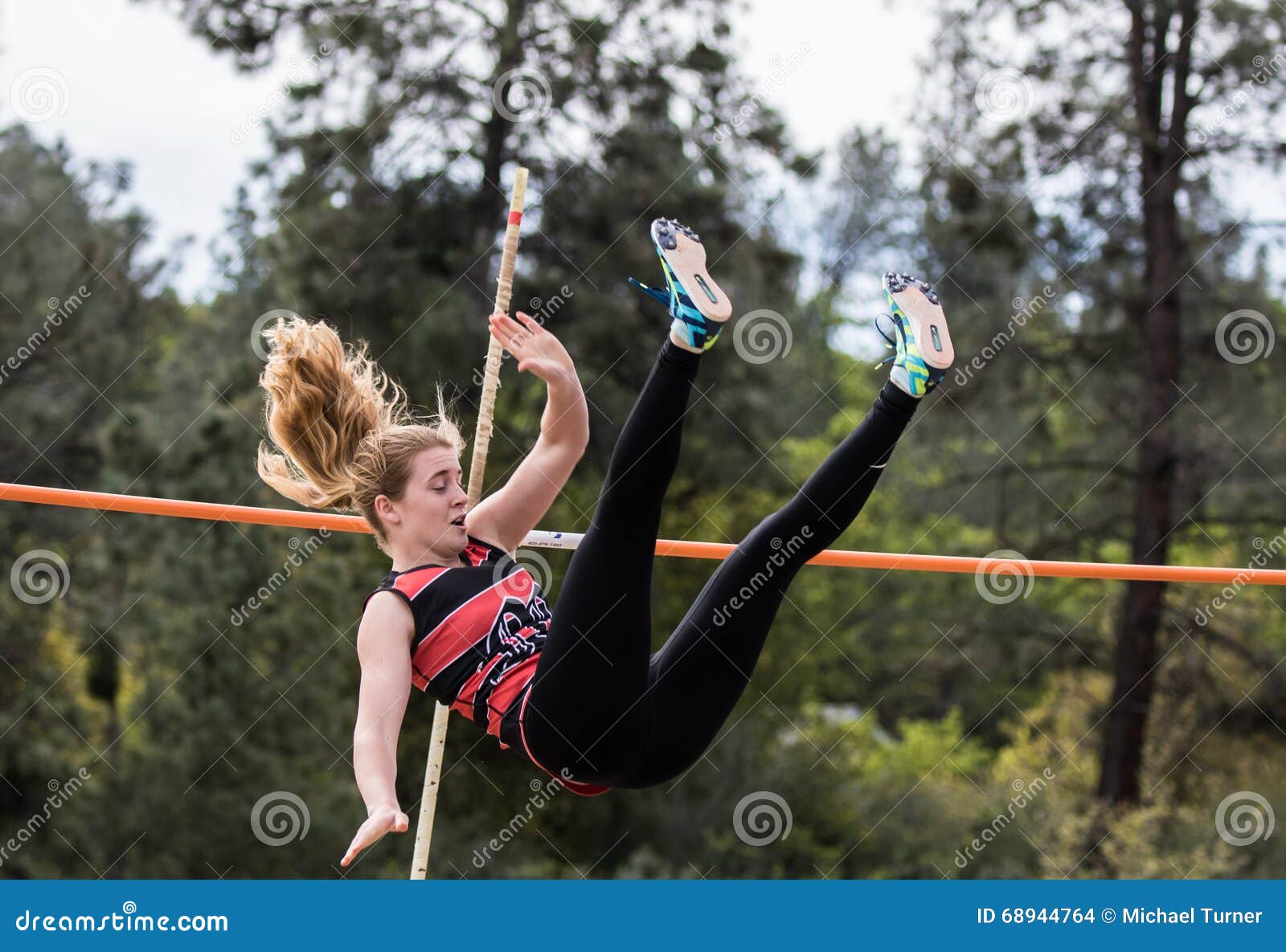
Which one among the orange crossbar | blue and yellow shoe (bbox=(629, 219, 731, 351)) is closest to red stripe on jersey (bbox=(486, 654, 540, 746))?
blue and yellow shoe (bbox=(629, 219, 731, 351))

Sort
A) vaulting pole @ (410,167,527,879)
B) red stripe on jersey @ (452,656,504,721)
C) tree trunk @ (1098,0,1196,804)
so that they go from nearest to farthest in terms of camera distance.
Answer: red stripe on jersey @ (452,656,504,721) → vaulting pole @ (410,167,527,879) → tree trunk @ (1098,0,1196,804)

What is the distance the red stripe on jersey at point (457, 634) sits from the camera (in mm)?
2346

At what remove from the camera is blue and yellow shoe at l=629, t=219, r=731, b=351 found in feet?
7.37

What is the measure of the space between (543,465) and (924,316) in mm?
755

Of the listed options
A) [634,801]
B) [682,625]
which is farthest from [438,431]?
[634,801]

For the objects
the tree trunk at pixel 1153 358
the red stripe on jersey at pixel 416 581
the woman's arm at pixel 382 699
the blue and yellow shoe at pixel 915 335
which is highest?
the tree trunk at pixel 1153 358

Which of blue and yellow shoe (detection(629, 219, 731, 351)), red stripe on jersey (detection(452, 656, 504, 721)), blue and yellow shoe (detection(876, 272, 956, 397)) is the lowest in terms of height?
red stripe on jersey (detection(452, 656, 504, 721))

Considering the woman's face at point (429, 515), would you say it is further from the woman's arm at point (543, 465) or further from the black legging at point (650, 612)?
the black legging at point (650, 612)

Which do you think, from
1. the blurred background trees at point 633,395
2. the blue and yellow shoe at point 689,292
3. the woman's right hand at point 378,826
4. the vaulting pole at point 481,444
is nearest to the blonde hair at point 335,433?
the vaulting pole at point 481,444

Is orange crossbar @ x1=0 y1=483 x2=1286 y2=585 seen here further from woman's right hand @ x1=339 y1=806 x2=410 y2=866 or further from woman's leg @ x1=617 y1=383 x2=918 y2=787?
woman's right hand @ x1=339 y1=806 x2=410 y2=866

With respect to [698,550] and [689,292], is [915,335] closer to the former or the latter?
[689,292]

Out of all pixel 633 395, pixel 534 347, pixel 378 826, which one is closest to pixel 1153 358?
pixel 633 395

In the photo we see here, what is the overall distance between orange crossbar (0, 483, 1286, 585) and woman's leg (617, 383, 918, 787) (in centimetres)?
80

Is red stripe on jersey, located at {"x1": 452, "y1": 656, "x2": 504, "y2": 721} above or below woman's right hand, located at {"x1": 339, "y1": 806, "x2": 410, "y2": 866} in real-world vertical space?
above
